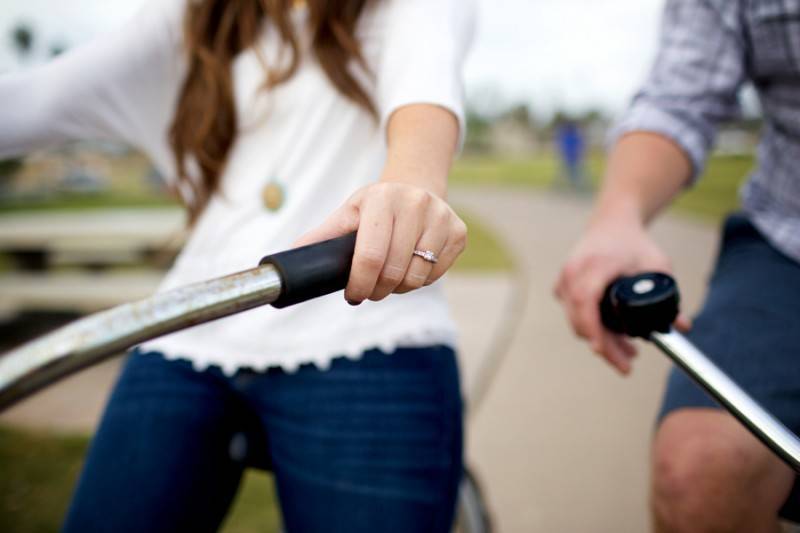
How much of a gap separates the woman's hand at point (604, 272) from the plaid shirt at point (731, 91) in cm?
31

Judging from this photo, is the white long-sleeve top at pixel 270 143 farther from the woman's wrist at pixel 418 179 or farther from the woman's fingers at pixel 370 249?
Answer: the woman's fingers at pixel 370 249

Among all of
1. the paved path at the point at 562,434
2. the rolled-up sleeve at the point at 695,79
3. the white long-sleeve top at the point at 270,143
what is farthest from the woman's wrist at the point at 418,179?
the paved path at the point at 562,434

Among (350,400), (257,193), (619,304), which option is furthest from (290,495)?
(619,304)

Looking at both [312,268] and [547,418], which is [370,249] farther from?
[547,418]

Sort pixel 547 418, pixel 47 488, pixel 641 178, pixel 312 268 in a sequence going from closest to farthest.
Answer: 1. pixel 312 268
2. pixel 641 178
3. pixel 47 488
4. pixel 547 418

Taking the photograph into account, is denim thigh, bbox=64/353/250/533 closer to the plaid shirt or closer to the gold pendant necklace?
the gold pendant necklace

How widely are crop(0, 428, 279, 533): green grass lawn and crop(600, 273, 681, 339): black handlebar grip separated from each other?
2010mm

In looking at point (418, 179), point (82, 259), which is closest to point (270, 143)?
point (418, 179)

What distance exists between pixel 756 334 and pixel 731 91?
658mm

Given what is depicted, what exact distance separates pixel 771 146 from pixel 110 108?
1.50m

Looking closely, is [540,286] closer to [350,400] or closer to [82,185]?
[350,400]

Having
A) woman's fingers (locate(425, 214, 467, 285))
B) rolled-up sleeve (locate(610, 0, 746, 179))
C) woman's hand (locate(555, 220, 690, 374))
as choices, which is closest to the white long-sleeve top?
woman's hand (locate(555, 220, 690, 374))

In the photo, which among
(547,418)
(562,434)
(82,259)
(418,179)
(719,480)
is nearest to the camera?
(418,179)

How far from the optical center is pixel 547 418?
343 cm
